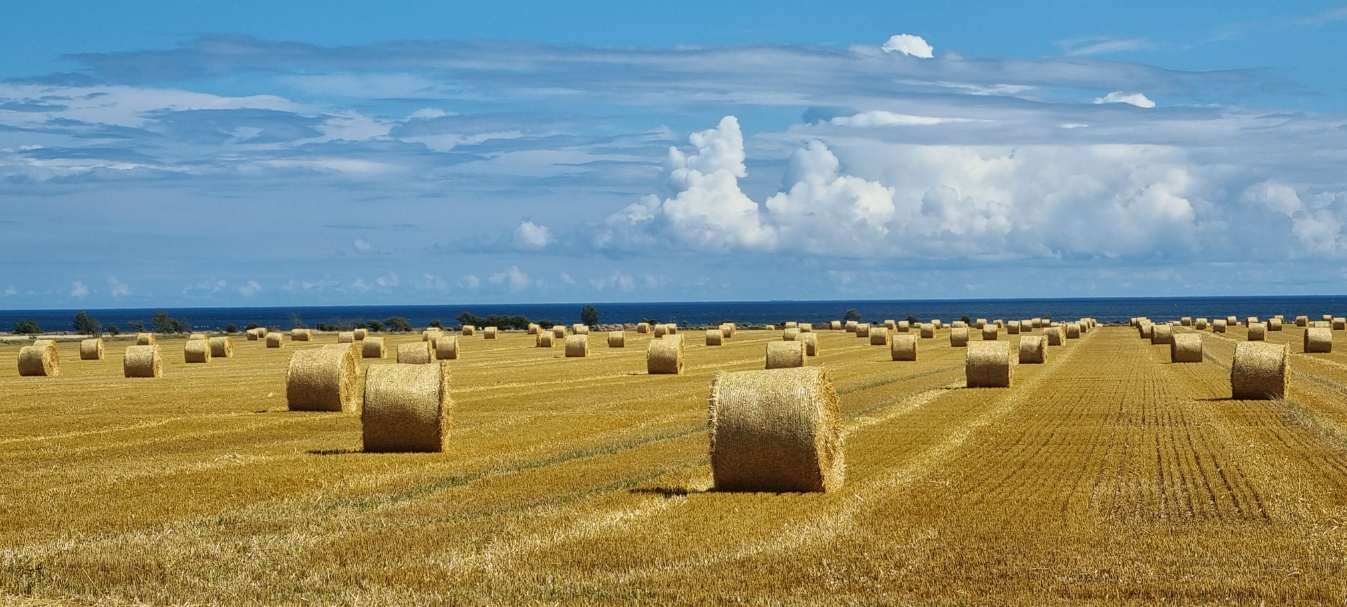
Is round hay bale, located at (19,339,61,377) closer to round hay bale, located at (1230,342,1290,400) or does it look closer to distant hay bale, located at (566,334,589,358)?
distant hay bale, located at (566,334,589,358)

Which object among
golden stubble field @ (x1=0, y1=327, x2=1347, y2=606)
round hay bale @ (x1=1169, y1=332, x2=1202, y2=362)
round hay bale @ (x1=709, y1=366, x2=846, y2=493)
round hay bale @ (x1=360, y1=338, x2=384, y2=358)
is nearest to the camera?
golden stubble field @ (x1=0, y1=327, x2=1347, y2=606)

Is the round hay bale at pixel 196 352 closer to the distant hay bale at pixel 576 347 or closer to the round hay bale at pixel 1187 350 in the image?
the distant hay bale at pixel 576 347

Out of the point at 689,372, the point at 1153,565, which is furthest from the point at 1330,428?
the point at 689,372

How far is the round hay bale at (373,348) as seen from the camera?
5378cm

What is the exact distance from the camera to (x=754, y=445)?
15.5m

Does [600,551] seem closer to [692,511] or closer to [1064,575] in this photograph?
[692,511]

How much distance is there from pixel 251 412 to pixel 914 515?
55.6ft

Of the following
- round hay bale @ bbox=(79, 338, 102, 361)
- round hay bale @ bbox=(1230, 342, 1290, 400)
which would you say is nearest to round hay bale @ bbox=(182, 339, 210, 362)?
round hay bale @ bbox=(79, 338, 102, 361)

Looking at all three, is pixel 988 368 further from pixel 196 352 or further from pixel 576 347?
pixel 196 352

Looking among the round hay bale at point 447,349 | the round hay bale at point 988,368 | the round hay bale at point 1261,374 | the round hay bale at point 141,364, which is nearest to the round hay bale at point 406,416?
the round hay bale at point 988,368

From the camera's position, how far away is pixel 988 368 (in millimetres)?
32250

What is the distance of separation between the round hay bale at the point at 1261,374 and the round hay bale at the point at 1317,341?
21899 millimetres

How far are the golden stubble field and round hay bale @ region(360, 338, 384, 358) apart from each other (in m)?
25.9

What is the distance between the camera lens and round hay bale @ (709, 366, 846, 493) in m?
15.3
